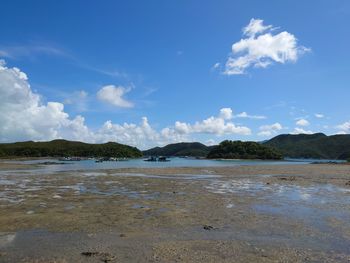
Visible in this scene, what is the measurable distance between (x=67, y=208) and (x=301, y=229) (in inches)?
494

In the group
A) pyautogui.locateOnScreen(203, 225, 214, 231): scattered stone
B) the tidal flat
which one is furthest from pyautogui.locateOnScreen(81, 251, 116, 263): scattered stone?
pyautogui.locateOnScreen(203, 225, 214, 231): scattered stone

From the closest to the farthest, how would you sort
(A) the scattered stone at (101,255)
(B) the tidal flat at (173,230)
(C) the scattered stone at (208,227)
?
1. (A) the scattered stone at (101,255)
2. (B) the tidal flat at (173,230)
3. (C) the scattered stone at (208,227)

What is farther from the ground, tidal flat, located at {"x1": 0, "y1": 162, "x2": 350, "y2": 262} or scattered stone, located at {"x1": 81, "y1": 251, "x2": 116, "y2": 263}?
tidal flat, located at {"x1": 0, "y1": 162, "x2": 350, "y2": 262}

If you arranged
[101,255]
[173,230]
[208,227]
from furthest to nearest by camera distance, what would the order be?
[208,227] < [173,230] < [101,255]

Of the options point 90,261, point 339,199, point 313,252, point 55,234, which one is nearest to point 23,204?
point 55,234

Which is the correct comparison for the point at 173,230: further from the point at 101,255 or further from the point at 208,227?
the point at 101,255

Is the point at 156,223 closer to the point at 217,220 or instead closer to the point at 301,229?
the point at 217,220

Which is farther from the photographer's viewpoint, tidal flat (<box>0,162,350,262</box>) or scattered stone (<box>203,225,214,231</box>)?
scattered stone (<box>203,225,214,231</box>)

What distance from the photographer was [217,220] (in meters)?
18.2

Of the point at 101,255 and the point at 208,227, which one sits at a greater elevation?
the point at 208,227

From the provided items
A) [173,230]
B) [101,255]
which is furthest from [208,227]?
[101,255]

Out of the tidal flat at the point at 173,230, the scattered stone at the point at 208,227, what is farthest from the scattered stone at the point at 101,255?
the scattered stone at the point at 208,227

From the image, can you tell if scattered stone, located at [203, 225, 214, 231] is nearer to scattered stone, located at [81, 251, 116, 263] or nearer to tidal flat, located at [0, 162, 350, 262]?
tidal flat, located at [0, 162, 350, 262]

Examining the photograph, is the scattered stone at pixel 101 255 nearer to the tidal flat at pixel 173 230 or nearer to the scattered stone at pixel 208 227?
the tidal flat at pixel 173 230
